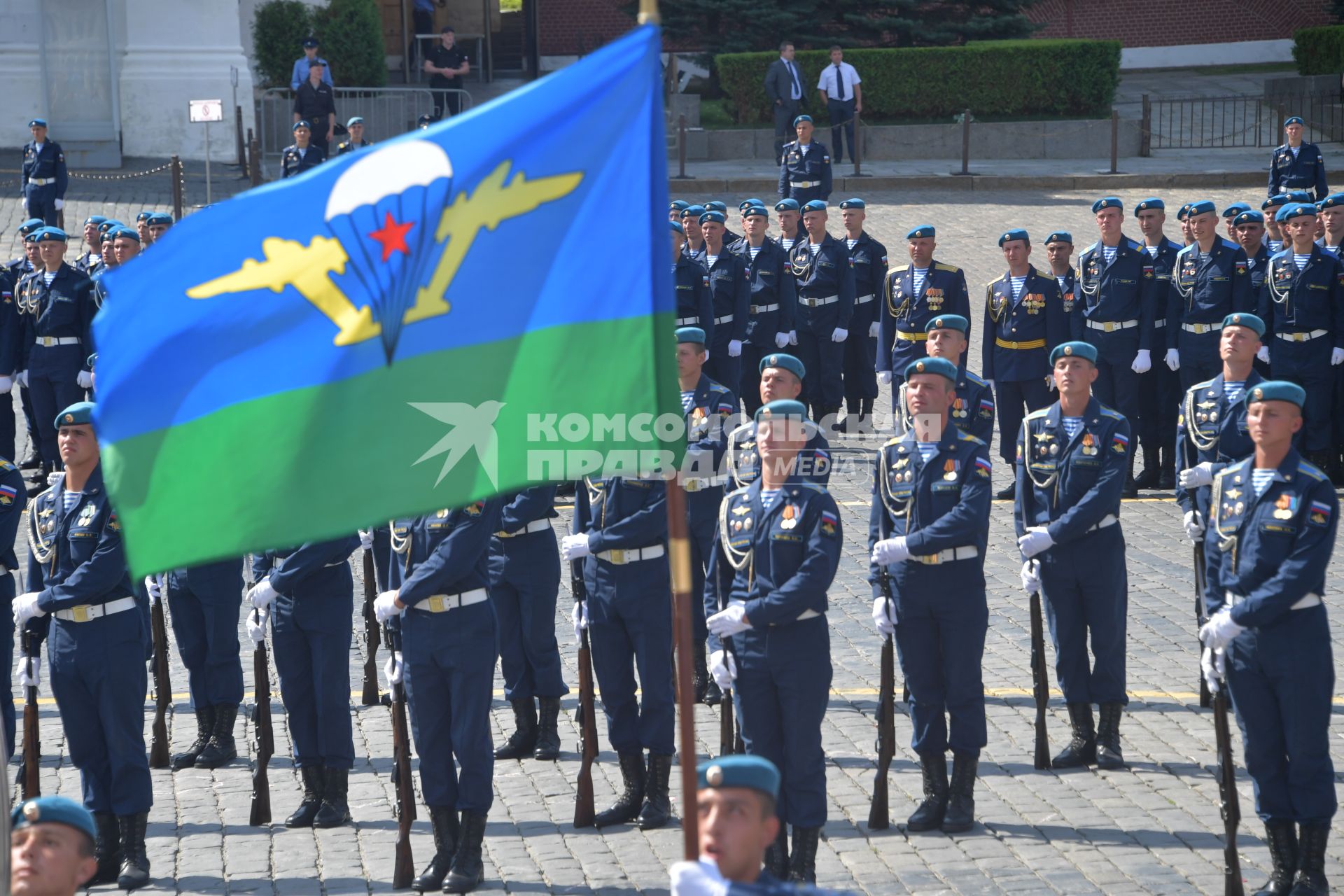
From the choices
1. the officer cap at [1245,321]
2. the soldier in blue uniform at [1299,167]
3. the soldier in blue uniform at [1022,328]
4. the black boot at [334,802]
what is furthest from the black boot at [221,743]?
the soldier in blue uniform at [1299,167]

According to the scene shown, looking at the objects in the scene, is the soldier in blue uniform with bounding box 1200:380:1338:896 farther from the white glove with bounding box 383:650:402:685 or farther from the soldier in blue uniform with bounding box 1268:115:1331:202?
the soldier in blue uniform with bounding box 1268:115:1331:202

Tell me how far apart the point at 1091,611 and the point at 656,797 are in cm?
236

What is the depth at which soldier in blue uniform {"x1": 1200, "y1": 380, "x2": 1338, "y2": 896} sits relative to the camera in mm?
6816

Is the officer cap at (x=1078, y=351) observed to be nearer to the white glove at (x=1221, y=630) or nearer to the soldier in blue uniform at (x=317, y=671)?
the white glove at (x=1221, y=630)

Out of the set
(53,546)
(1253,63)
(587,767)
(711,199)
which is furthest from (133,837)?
(1253,63)

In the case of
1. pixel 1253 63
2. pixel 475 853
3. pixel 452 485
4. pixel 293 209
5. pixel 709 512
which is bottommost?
pixel 475 853

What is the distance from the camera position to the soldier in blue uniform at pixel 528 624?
884 centimetres

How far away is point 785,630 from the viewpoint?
7191mm

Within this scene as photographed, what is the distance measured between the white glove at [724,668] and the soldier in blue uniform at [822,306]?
8.24 meters

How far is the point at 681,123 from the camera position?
2567cm

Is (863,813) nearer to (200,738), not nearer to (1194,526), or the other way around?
(1194,526)

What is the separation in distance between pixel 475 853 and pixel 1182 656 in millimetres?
4619

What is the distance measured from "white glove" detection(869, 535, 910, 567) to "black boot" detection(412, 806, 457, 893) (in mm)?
2250

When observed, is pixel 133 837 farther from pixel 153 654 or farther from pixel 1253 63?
pixel 1253 63
